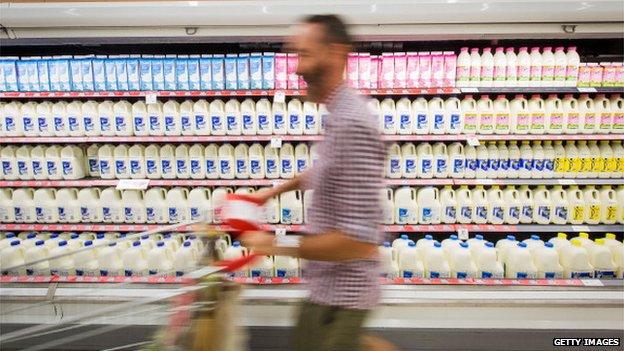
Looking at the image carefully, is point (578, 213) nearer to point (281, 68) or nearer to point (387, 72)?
point (387, 72)

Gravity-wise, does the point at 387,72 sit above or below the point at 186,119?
above

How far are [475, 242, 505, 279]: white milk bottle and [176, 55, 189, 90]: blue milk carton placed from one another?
2.27m

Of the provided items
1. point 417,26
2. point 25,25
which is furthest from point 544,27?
point 25,25

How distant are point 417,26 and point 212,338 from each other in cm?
219

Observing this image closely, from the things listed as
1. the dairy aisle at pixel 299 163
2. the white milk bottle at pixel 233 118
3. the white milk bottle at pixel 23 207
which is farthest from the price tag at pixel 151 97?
the white milk bottle at pixel 23 207

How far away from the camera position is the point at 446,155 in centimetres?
335

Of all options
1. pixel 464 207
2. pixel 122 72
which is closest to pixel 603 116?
pixel 464 207

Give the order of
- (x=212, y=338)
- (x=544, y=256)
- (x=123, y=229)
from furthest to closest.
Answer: (x=123, y=229), (x=544, y=256), (x=212, y=338)

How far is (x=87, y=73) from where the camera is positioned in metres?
3.29

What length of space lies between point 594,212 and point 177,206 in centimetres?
292

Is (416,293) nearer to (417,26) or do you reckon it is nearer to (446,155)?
(446,155)

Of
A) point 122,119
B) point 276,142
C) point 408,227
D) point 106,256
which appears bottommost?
point 106,256

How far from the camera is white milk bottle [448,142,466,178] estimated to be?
11.0ft

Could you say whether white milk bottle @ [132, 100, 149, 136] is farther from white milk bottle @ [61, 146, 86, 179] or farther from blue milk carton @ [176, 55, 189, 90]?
white milk bottle @ [61, 146, 86, 179]
